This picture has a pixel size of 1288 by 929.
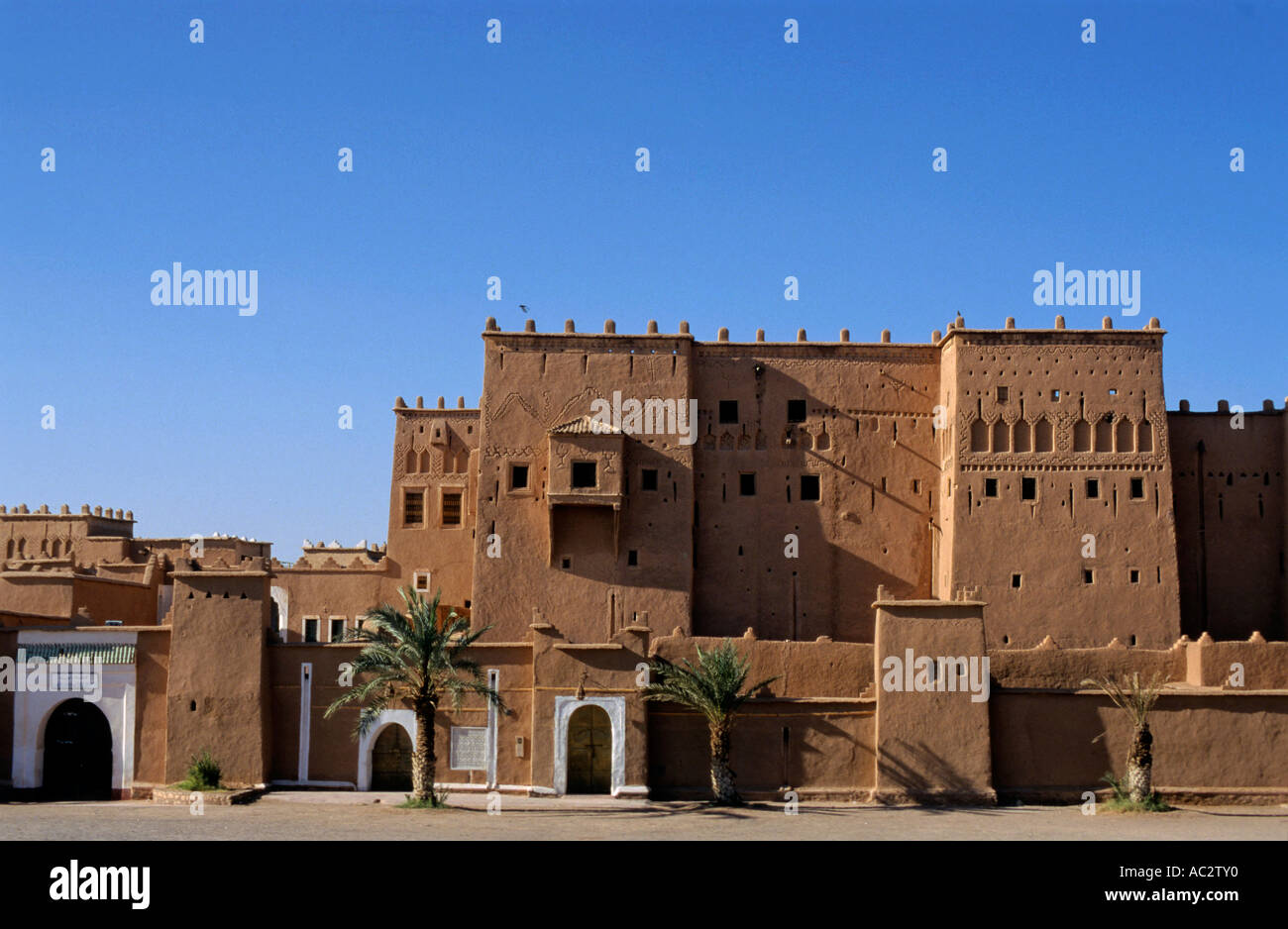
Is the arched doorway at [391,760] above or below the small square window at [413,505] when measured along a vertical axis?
below

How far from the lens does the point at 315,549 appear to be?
52.5m

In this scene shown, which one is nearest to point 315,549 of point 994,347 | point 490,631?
point 490,631

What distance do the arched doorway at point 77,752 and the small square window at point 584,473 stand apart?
13.3 meters

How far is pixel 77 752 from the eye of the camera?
31.6 m

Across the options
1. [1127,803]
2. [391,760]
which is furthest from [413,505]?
[1127,803]

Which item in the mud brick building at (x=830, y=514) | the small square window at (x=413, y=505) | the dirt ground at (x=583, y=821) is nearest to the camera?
the dirt ground at (x=583, y=821)

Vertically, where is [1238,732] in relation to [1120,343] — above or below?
below

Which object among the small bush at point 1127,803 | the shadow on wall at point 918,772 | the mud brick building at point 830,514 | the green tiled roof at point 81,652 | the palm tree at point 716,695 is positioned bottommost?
the small bush at point 1127,803

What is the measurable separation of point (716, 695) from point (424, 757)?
19.0 ft

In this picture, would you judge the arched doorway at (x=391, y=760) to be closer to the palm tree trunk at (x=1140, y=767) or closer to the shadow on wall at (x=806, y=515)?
the shadow on wall at (x=806, y=515)

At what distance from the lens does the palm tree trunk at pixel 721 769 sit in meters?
29.6

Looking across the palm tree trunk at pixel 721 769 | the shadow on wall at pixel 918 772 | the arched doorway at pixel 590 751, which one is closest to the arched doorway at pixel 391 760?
the arched doorway at pixel 590 751
